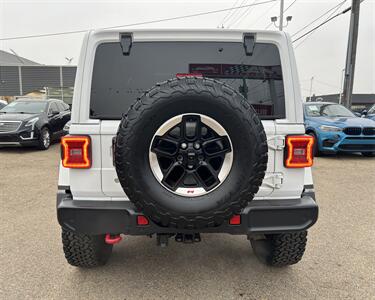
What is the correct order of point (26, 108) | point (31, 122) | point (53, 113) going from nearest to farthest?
point (31, 122) → point (26, 108) → point (53, 113)

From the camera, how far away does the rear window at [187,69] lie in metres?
2.13

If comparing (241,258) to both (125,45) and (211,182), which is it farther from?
(125,45)

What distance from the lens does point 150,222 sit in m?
1.99

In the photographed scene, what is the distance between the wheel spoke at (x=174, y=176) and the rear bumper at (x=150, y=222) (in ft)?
1.05

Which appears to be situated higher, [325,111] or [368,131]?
[325,111]

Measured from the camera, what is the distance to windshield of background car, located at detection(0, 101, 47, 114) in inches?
363

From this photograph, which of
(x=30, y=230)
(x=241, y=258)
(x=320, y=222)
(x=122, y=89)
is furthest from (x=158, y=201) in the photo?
(x=320, y=222)

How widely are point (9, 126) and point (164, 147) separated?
26.8 feet

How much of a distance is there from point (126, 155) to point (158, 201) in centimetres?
34

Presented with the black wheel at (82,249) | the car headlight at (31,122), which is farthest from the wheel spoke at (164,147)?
the car headlight at (31,122)

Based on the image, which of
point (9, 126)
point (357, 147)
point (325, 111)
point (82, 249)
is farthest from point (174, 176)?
point (9, 126)

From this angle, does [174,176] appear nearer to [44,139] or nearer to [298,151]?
[298,151]

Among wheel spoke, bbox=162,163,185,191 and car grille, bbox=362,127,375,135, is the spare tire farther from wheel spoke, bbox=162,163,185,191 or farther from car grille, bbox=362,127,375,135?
car grille, bbox=362,127,375,135

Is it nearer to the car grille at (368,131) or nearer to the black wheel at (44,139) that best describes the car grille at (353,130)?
the car grille at (368,131)
